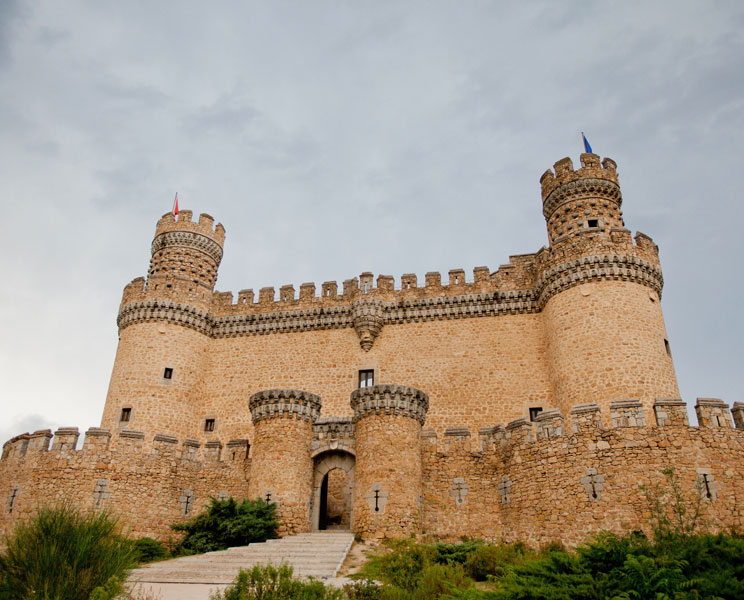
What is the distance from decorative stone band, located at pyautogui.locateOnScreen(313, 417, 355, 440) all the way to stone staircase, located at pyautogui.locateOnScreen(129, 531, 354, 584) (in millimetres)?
2670

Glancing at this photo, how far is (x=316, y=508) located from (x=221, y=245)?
46.0ft

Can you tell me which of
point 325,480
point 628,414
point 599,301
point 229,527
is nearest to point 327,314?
point 325,480

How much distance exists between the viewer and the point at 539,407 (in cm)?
1997

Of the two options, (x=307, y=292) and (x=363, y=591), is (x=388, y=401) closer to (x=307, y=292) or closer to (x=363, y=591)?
(x=363, y=591)

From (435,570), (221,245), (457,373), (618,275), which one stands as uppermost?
(221,245)

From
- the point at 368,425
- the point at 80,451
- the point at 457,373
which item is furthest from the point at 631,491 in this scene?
the point at 80,451


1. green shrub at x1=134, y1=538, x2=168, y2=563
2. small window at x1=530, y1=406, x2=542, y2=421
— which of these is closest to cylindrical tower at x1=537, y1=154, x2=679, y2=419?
small window at x1=530, y1=406, x2=542, y2=421

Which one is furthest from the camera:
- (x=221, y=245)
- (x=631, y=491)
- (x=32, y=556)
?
(x=221, y=245)

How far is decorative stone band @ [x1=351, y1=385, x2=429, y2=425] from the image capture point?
15.2 meters

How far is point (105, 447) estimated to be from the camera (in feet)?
55.6

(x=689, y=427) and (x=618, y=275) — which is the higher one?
(x=618, y=275)

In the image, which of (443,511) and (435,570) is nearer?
(435,570)

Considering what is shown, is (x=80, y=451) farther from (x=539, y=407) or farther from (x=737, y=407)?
(x=737, y=407)

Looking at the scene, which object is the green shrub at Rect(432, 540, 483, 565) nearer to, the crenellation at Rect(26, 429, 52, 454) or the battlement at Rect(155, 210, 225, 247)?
the crenellation at Rect(26, 429, 52, 454)
